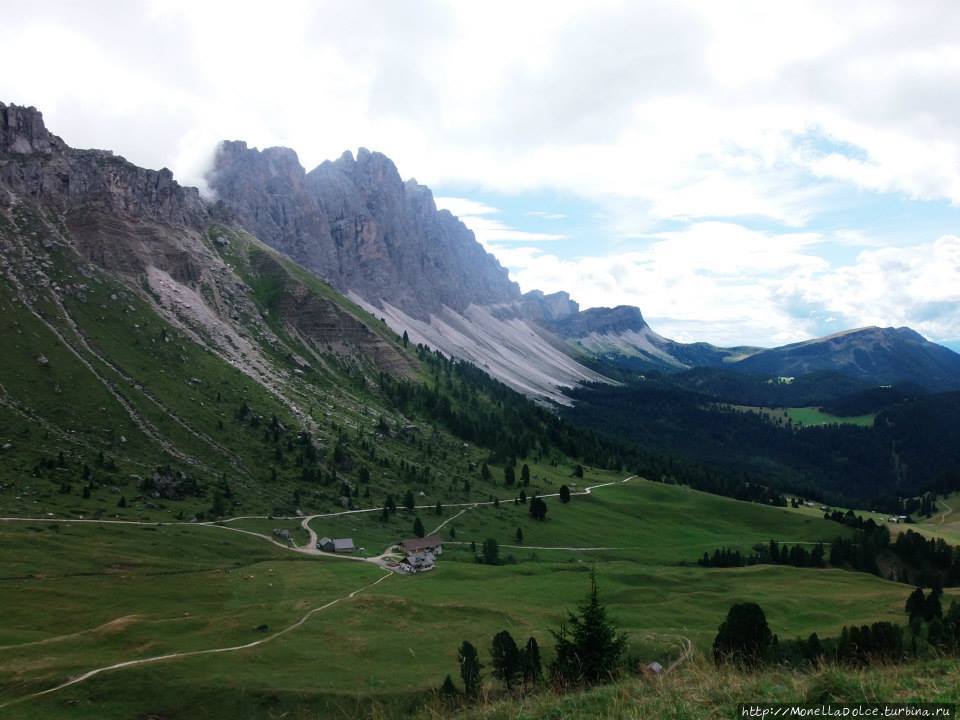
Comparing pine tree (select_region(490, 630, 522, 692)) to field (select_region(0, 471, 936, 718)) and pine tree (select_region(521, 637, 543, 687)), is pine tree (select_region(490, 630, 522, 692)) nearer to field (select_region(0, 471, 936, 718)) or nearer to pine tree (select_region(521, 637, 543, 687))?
pine tree (select_region(521, 637, 543, 687))

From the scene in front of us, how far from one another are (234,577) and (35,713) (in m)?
42.0

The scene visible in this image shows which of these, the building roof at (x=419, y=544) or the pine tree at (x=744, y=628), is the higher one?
the pine tree at (x=744, y=628)

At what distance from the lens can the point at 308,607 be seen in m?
75.8

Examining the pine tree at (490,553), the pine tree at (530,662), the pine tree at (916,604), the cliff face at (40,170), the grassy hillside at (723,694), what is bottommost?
the pine tree at (916,604)

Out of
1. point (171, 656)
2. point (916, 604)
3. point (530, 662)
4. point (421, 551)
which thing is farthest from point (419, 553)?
point (916, 604)

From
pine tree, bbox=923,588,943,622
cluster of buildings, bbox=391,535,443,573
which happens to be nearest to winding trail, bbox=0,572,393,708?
cluster of buildings, bbox=391,535,443,573

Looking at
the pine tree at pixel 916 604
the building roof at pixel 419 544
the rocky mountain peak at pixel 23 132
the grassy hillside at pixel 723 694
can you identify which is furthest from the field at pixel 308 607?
the rocky mountain peak at pixel 23 132

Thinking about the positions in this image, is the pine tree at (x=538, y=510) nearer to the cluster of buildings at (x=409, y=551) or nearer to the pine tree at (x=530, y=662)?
the cluster of buildings at (x=409, y=551)

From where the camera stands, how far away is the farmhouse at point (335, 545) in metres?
106

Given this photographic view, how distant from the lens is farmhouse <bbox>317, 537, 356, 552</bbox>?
4181 inches

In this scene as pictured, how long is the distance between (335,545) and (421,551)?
1540 centimetres

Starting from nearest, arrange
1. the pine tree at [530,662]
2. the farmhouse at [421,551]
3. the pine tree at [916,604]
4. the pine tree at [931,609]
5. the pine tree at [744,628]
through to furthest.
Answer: the pine tree at [530,662] → the pine tree at [744,628] → the pine tree at [931,609] → the pine tree at [916,604] → the farmhouse at [421,551]

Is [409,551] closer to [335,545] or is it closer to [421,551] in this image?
[421,551]

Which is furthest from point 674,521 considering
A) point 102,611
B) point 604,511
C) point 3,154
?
point 3,154
